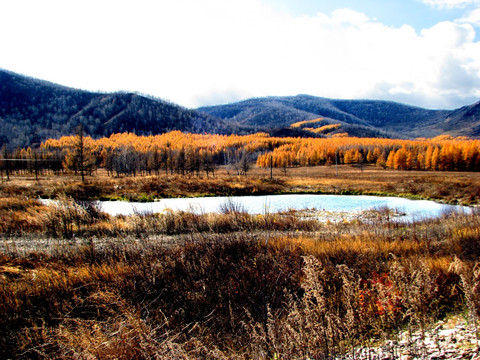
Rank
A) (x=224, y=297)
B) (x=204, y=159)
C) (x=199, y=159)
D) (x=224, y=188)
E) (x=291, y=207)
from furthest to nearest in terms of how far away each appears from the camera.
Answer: (x=204, y=159)
(x=199, y=159)
(x=224, y=188)
(x=291, y=207)
(x=224, y=297)

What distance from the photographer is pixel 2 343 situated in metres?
4.05

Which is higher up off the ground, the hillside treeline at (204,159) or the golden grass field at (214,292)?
the hillside treeline at (204,159)

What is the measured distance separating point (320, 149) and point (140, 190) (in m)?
115

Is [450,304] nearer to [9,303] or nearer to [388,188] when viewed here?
[9,303]

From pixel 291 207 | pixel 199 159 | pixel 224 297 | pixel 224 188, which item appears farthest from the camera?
pixel 199 159

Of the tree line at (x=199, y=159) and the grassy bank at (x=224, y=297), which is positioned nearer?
the grassy bank at (x=224, y=297)

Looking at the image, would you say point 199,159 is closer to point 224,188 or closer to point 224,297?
point 224,188

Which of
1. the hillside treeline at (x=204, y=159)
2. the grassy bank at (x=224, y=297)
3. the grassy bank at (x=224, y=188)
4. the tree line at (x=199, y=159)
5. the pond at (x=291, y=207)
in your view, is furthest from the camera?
the hillside treeline at (x=204, y=159)

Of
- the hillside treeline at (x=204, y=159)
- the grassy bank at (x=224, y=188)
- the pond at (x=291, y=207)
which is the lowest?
the pond at (x=291, y=207)

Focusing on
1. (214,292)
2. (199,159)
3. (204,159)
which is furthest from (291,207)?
(204,159)

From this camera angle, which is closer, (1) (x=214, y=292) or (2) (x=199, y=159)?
(1) (x=214, y=292)

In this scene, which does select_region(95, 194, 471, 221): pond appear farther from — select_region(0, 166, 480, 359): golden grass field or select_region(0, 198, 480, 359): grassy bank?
select_region(0, 198, 480, 359): grassy bank

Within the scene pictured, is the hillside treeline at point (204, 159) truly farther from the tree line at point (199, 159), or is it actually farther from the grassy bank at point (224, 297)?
the grassy bank at point (224, 297)

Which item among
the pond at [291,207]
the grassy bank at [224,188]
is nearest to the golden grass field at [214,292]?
the pond at [291,207]
